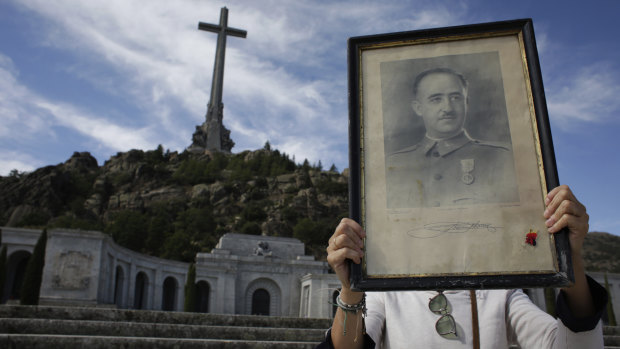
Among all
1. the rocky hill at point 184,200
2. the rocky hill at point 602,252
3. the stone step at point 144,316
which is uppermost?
the rocky hill at point 184,200

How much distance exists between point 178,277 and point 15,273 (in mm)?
10383

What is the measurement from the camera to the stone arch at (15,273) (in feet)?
91.6

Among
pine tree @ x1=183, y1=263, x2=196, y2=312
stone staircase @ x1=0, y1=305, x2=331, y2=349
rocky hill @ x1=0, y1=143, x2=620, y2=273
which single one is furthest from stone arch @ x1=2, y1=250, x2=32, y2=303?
stone staircase @ x1=0, y1=305, x2=331, y2=349

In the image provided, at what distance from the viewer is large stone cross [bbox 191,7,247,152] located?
68.6 m

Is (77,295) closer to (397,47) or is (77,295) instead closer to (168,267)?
(168,267)

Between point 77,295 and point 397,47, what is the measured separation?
890 inches

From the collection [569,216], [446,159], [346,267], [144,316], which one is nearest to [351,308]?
[346,267]

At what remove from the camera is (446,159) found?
2.07 metres

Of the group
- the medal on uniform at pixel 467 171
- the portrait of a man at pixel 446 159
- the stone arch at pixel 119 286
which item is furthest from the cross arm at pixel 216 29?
the medal on uniform at pixel 467 171

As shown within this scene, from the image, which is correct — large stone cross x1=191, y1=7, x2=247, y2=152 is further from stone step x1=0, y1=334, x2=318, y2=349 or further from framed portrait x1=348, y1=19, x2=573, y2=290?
framed portrait x1=348, y1=19, x2=573, y2=290

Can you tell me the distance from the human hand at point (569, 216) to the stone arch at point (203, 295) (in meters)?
33.0

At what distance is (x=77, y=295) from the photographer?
20.8 metres

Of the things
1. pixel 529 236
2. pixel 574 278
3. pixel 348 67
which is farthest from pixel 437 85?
pixel 574 278

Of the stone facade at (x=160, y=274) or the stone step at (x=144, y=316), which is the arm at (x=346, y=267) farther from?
the stone facade at (x=160, y=274)
